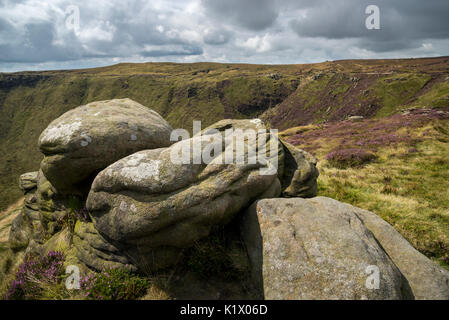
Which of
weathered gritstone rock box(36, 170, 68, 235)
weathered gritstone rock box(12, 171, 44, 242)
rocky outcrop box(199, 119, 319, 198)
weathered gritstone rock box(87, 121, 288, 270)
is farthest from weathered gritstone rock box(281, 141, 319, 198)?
weathered gritstone rock box(12, 171, 44, 242)

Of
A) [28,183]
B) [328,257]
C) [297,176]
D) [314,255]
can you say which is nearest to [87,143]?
[314,255]

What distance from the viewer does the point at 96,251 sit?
8.07 m

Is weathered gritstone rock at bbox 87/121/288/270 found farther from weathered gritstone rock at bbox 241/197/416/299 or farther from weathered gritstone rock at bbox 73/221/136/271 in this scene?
weathered gritstone rock at bbox 241/197/416/299

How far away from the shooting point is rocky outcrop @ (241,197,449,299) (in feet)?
19.2

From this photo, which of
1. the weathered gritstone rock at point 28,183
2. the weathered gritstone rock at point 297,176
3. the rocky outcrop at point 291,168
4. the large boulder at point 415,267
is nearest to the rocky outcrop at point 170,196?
the rocky outcrop at point 291,168

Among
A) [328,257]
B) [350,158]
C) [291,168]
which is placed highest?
[291,168]

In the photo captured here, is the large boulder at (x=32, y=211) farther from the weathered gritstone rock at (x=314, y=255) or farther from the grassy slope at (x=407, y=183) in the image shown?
the grassy slope at (x=407, y=183)

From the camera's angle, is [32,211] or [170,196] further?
[32,211]

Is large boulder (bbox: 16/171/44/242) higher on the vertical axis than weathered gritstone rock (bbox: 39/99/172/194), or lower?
lower

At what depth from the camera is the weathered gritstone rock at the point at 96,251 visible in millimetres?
7625

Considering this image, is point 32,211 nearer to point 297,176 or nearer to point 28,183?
point 28,183

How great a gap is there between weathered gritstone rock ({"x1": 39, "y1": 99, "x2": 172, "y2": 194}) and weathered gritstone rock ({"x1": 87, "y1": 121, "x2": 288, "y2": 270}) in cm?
188

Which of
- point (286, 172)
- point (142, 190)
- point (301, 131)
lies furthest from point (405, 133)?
point (142, 190)

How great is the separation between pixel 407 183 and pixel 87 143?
2070cm
